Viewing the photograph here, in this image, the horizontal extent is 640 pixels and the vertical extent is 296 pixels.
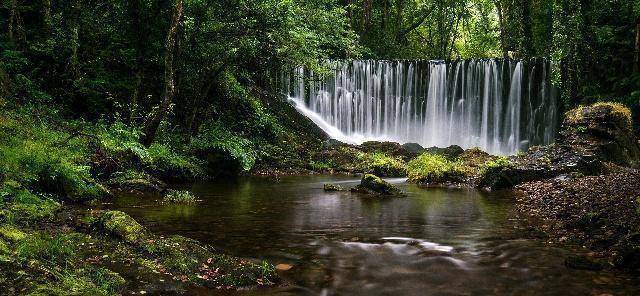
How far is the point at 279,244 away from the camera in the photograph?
22.8ft

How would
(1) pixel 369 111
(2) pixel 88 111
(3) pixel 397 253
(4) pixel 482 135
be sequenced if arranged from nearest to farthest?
(3) pixel 397 253 < (2) pixel 88 111 < (4) pixel 482 135 < (1) pixel 369 111

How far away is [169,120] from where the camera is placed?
17.2m

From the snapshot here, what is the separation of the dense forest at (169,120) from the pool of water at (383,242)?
795 mm

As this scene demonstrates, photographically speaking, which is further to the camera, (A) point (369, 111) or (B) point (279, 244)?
(A) point (369, 111)

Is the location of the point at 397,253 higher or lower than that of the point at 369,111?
lower

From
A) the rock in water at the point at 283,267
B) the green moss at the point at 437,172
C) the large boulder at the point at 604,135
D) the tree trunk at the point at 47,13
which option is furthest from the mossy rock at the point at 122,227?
the large boulder at the point at 604,135

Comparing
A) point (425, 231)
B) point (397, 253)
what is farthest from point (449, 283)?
point (425, 231)

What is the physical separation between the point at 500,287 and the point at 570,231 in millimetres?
3243

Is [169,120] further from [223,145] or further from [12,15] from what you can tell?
[12,15]

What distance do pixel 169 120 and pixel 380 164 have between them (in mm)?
8438

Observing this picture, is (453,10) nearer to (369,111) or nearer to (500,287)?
(369,111)

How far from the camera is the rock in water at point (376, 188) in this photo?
42.9 feet

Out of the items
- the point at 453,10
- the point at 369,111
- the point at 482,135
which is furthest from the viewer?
the point at 453,10

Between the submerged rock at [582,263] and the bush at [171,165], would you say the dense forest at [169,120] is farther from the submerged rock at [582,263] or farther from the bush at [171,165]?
the submerged rock at [582,263]
